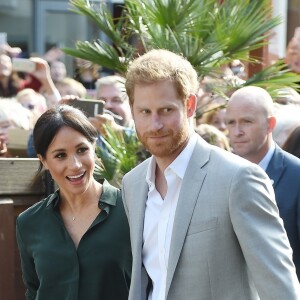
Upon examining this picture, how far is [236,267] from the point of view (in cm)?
344

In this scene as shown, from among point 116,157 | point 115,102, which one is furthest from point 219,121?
point 116,157

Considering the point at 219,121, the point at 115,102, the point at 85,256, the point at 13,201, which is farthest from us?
the point at 219,121

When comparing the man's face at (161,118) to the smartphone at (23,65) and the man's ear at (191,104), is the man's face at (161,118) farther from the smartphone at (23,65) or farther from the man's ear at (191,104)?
the smartphone at (23,65)

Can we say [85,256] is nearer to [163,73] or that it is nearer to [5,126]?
[163,73]

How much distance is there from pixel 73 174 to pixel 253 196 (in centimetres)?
118

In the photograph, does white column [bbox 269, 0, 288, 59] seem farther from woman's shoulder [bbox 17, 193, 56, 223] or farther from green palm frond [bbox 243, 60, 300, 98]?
woman's shoulder [bbox 17, 193, 56, 223]

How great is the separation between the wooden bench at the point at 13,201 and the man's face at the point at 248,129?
1.13m

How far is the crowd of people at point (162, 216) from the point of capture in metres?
3.39

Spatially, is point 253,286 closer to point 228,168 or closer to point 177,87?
point 228,168

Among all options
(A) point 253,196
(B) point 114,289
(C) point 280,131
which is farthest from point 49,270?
(C) point 280,131

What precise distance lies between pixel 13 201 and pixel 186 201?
2172 millimetres

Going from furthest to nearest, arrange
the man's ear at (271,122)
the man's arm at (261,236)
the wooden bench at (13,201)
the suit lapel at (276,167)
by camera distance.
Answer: the man's ear at (271,122)
the wooden bench at (13,201)
the suit lapel at (276,167)
the man's arm at (261,236)

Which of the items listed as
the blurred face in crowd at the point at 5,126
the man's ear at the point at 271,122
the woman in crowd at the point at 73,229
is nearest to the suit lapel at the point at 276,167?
the man's ear at the point at 271,122

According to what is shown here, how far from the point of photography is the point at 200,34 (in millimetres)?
6680
